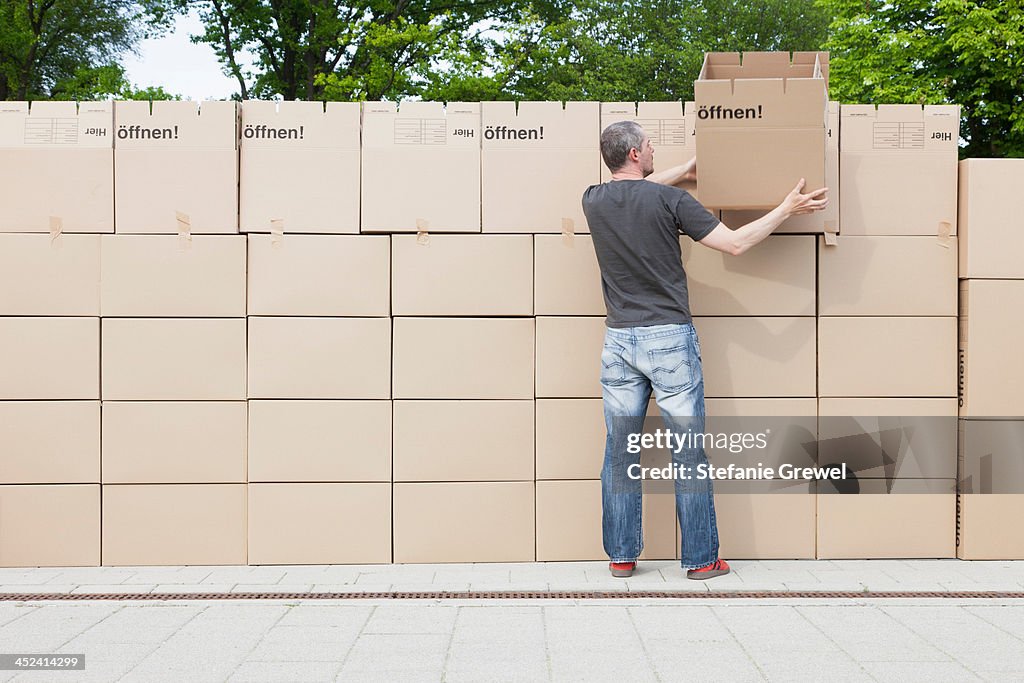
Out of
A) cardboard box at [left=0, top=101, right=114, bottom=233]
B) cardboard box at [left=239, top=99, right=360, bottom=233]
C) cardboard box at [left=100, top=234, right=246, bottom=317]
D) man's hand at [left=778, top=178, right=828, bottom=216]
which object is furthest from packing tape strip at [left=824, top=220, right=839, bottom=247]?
cardboard box at [left=0, top=101, right=114, bottom=233]

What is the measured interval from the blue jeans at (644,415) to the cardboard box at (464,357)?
1.41 ft

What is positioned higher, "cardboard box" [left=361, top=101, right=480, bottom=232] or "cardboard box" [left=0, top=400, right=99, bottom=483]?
"cardboard box" [left=361, top=101, right=480, bottom=232]

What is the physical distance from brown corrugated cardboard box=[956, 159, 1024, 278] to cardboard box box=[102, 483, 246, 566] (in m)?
3.59

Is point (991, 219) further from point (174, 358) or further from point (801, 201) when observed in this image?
point (174, 358)

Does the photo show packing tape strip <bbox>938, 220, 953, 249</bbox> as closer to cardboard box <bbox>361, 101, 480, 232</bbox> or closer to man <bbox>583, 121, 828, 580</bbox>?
man <bbox>583, 121, 828, 580</bbox>

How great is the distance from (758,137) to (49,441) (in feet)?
11.4

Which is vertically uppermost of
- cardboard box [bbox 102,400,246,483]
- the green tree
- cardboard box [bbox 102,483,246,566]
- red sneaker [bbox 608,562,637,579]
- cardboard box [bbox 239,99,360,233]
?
the green tree

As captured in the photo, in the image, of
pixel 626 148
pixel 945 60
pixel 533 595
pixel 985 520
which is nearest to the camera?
pixel 533 595

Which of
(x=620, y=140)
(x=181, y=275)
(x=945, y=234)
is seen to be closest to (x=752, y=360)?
(x=945, y=234)

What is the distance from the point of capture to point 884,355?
466cm

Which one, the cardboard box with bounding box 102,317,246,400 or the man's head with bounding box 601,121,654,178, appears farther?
the cardboard box with bounding box 102,317,246,400

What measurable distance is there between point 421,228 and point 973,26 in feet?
58.5

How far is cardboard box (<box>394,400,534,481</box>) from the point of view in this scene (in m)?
4.61

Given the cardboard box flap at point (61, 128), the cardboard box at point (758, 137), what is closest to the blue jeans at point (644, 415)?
the cardboard box at point (758, 137)
